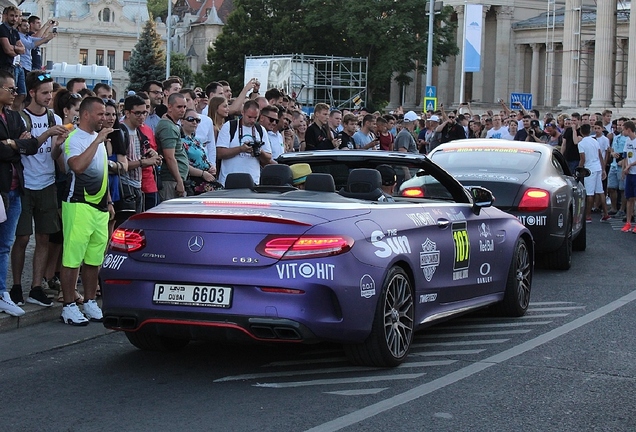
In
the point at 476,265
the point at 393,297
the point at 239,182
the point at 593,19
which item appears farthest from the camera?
the point at 593,19

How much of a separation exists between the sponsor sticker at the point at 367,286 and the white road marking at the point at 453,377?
0.67 metres

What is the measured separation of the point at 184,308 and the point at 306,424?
1423 millimetres

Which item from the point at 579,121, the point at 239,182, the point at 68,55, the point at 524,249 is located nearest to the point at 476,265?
the point at 524,249

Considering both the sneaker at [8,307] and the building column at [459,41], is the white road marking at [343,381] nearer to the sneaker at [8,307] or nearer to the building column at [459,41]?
the sneaker at [8,307]

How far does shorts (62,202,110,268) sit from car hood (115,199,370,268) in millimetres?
1777

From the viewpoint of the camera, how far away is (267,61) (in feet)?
220

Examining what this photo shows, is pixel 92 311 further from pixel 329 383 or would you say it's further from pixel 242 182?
pixel 329 383

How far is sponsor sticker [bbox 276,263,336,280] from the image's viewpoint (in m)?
7.02

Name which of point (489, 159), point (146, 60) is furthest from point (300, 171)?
point (146, 60)

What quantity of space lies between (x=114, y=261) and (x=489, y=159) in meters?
7.66

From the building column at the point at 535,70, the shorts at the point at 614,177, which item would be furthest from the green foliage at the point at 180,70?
the shorts at the point at 614,177

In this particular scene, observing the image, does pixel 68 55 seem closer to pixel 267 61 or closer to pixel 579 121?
pixel 267 61

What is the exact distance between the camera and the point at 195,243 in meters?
7.24

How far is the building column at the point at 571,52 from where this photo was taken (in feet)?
216
